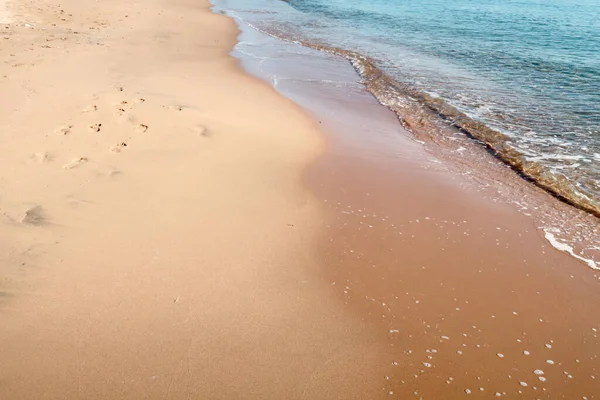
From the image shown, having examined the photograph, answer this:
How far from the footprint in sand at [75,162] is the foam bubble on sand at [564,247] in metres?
5.41

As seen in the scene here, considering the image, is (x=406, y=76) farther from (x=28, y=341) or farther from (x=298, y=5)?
(x=298, y=5)

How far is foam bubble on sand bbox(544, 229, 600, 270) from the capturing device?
419cm

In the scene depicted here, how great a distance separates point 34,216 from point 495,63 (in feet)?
42.0

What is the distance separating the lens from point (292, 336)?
3.12 metres

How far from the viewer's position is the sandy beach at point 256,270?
9.30 feet

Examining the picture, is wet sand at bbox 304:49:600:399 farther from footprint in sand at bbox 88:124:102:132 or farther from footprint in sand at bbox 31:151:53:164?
footprint in sand at bbox 31:151:53:164

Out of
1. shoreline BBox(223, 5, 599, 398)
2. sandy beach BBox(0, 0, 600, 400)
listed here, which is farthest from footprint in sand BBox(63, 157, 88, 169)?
shoreline BBox(223, 5, 599, 398)

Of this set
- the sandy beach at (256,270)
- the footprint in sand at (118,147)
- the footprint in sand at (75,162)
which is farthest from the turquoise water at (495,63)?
the footprint in sand at (75,162)

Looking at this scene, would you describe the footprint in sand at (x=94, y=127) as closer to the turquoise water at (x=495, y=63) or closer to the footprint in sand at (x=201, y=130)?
the footprint in sand at (x=201, y=130)

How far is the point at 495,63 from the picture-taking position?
12.5 metres

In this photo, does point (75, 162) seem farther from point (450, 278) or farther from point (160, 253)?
point (450, 278)

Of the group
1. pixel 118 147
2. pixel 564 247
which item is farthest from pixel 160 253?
pixel 564 247

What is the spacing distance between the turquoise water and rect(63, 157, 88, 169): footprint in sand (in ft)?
20.0

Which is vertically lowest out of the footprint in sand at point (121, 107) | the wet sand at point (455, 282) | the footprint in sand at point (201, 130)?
the wet sand at point (455, 282)
